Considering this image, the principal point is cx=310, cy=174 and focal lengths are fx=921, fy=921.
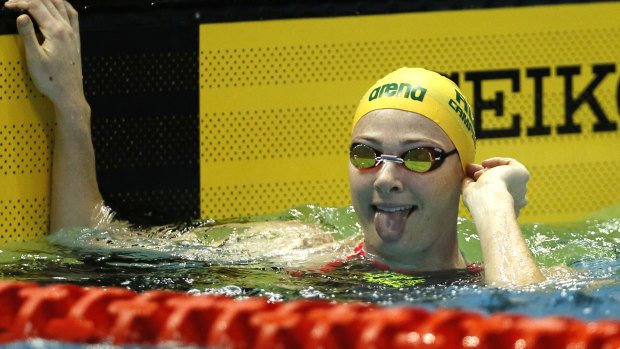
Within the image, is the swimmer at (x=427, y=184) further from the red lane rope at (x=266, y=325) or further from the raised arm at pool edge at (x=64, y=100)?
the raised arm at pool edge at (x=64, y=100)

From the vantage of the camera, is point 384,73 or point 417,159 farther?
point 384,73

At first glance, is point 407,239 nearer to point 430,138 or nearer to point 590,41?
point 430,138

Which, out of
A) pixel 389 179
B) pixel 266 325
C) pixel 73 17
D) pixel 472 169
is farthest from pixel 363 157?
pixel 73 17

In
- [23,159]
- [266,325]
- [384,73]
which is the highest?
[384,73]

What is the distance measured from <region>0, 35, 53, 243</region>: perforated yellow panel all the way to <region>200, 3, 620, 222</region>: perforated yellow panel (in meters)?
0.67

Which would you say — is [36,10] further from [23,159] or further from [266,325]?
[266,325]

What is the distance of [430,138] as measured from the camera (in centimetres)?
292

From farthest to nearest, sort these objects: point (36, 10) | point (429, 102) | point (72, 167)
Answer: point (72, 167)
point (36, 10)
point (429, 102)

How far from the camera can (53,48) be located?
11.2 ft

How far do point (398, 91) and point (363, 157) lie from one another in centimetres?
27

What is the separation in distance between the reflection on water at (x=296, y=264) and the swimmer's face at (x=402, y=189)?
14 cm

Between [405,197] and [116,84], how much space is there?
1490 millimetres

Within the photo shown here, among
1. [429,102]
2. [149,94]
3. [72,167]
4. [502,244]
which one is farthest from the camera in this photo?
[149,94]

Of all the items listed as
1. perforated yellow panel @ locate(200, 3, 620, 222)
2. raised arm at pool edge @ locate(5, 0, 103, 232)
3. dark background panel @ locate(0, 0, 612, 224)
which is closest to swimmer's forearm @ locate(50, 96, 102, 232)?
raised arm at pool edge @ locate(5, 0, 103, 232)
